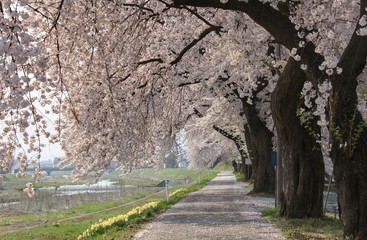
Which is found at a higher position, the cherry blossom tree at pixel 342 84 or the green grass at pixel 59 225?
the cherry blossom tree at pixel 342 84

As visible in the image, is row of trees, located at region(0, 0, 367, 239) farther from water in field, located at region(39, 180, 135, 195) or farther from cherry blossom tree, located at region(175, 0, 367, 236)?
water in field, located at region(39, 180, 135, 195)

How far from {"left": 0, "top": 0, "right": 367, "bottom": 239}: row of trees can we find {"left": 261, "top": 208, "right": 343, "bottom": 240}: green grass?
55 centimetres

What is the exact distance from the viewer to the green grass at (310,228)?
34.9ft

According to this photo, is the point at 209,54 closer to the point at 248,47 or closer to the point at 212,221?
the point at 248,47

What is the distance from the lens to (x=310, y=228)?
38.7 ft

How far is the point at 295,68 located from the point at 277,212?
5053mm

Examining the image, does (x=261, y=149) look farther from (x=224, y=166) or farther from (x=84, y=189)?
(x=224, y=166)

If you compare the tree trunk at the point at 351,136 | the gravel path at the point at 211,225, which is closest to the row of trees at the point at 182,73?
the tree trunk at the point at 351,136

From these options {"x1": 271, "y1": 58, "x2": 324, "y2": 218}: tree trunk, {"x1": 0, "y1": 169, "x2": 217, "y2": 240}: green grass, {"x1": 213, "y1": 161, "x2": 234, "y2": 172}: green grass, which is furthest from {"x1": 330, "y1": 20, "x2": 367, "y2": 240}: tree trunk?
{"x1": 213, "y1": 161, "x2": 234, "y2": 172}: green grass

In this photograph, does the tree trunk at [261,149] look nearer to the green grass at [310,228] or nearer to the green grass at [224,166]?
the green grass at [310,228]

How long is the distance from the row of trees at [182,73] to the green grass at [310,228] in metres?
0.55

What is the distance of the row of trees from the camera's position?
275 inches

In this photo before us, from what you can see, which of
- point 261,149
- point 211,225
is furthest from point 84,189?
point 211,225

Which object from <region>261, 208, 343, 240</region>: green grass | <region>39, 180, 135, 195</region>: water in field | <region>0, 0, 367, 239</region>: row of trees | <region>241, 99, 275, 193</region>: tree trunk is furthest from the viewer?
<region>39, 180, 135, 195</region>: water in field
